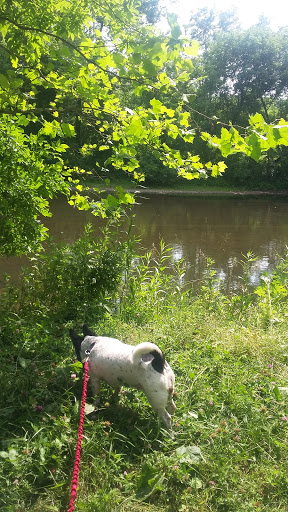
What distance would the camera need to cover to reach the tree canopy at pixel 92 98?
2412 millimetres

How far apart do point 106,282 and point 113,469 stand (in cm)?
267

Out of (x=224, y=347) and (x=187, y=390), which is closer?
(x=187, y=390)

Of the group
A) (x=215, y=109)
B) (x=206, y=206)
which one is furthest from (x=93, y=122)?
(x=215, y=109)

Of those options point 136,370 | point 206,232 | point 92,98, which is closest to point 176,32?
point 92,98

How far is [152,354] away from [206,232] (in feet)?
37.4

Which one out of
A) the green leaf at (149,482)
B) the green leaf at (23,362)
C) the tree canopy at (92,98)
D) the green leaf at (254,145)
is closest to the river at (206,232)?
the tree canopy at (92,98)

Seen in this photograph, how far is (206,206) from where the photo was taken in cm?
2156

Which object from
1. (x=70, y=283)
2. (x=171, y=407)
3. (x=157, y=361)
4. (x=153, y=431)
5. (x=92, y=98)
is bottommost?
(x=153, y=431)

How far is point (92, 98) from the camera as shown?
308 centimetres

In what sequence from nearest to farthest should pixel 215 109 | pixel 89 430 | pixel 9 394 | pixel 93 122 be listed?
pixel 89 430 < pixel 9 394 < pixel 93 122 < pixel 215 109

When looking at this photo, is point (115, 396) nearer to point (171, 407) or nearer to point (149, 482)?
point (171, 407)

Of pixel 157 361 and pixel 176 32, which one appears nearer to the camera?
pixel 176 32

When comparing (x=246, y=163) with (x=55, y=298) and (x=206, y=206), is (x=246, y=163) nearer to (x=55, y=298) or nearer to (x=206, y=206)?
(x=206, y=206)

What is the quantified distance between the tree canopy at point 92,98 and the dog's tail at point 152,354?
1.38m
